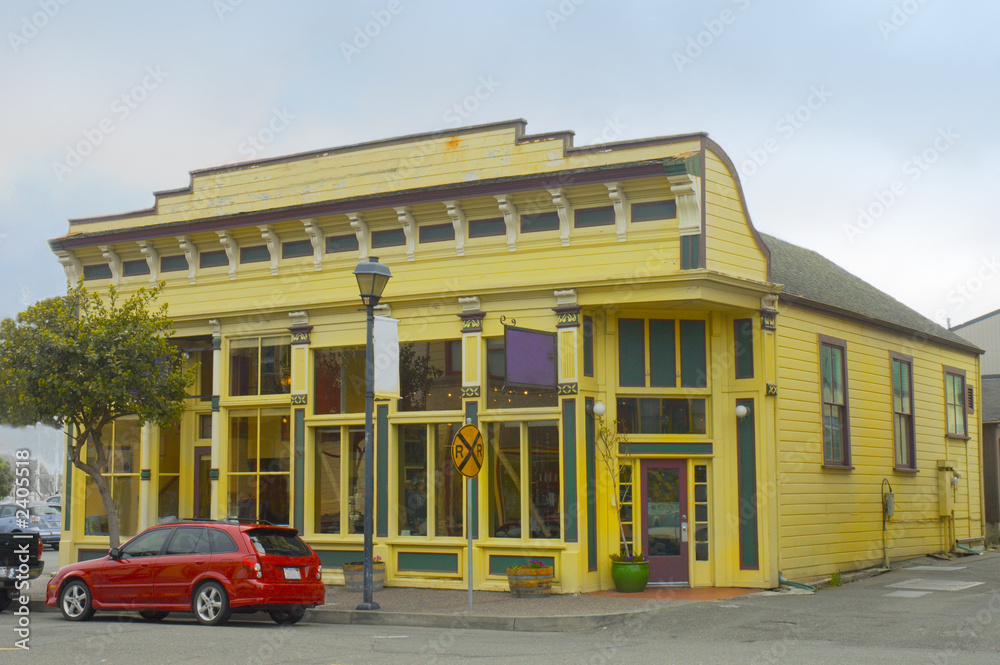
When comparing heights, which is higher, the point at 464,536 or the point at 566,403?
the point at 566,403

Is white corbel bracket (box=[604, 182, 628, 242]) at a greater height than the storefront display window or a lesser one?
greater

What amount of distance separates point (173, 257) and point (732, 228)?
10.9 meters

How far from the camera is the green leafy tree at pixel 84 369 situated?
18484mm

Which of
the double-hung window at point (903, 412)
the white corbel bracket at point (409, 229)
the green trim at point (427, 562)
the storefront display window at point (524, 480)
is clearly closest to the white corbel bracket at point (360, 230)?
the white corbel bracket at point (409, 229)

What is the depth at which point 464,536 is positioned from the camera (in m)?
18.4

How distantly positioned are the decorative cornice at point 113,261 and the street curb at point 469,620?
9.70 meters

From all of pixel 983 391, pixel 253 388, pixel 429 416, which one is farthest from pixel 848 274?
pixel 253 388

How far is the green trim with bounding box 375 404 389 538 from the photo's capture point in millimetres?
19156

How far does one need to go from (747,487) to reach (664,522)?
1.44 meters

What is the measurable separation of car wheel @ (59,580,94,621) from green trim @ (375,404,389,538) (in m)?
5.24

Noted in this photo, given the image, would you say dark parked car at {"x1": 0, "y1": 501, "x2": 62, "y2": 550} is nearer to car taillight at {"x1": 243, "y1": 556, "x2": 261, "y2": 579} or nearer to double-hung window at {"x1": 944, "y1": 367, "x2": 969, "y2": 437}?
car taillight at {"x1": 243, "y1": 556, "x2": 261, "y2": 579}

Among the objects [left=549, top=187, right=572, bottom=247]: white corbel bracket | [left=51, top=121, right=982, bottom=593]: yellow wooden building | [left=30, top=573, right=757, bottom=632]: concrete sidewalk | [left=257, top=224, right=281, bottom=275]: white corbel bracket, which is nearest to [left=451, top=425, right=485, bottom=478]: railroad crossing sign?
[left=51, top=121, right=982, bottom=593]: yellow wooden building

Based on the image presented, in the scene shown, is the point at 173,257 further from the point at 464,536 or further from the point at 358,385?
the point at 464,536

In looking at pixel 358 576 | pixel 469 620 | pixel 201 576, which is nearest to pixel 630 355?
pixel 469 620
